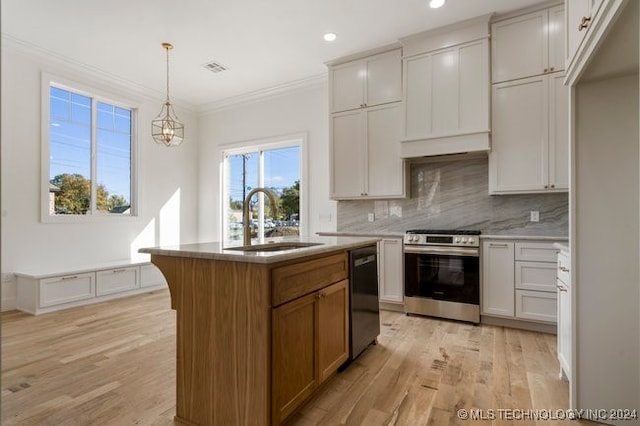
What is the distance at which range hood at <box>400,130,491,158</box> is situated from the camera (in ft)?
11.8

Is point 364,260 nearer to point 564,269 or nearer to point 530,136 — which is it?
point 564,269

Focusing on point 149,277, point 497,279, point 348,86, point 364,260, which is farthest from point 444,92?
point 149,277

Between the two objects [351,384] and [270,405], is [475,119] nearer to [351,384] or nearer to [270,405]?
[351,384]

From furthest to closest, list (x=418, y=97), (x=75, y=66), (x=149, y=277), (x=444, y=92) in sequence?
1. (x=149, y=277)
2. (x=75, y=66)
3. (x=418, y=97)
4. (x=444, y=92)

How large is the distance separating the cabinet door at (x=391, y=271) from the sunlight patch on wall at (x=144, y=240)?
3485mm

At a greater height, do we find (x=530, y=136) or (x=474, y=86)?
(x=474, y=86)

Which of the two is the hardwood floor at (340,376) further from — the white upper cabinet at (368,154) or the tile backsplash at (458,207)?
the white upper cabinet at (368,154)

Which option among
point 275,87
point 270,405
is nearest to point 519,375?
point 270,405

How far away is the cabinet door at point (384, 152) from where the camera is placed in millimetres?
4152

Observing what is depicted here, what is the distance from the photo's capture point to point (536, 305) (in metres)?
3.40

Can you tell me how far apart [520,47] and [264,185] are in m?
3.95

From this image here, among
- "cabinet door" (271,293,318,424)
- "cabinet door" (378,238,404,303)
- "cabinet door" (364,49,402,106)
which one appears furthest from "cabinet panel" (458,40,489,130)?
"cabinet door" (271,293,318,424)

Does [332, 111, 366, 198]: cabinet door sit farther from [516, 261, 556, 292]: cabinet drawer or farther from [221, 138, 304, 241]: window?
[516, 261, 556, 292]: cabinet drawer

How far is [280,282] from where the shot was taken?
1.85 m
